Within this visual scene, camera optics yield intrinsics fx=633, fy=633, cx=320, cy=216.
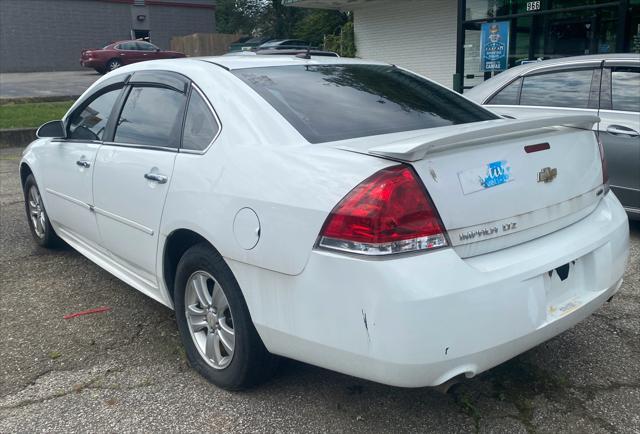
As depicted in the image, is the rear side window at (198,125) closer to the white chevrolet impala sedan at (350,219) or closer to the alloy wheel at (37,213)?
the white chevrolet impala sedan at (350,219)

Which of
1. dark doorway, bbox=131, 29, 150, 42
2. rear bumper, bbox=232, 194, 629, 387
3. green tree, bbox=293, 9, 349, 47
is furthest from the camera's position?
dark doorway, bbox=131, 29, 150, 42

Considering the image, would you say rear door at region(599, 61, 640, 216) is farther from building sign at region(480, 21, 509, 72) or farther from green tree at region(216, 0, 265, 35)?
green tree at region(216, 0, 265, 35)

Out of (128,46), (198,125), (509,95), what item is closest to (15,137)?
(509,95)

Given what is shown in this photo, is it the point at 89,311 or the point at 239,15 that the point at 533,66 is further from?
the point at 239,15

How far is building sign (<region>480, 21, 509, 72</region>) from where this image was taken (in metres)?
12.5

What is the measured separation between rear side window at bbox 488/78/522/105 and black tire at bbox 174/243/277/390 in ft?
13.1

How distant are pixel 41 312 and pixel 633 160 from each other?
4.60m

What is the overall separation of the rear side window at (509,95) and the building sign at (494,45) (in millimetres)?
6923

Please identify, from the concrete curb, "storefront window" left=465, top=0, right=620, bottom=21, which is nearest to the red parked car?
the concrete curb

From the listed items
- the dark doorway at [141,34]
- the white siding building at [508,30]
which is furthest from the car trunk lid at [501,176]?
the dark doorway at [141,34]

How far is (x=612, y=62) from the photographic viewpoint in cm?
539

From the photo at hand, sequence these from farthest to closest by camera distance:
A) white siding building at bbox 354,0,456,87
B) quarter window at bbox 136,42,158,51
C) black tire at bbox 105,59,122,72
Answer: quarter window at bbox 136,42,158,51, black tire at bbox 105,59,122,72, white siding building at bbox 354,0,456,87

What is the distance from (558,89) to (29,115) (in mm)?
12951

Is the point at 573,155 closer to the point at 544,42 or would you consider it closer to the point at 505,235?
the point at 505,235
